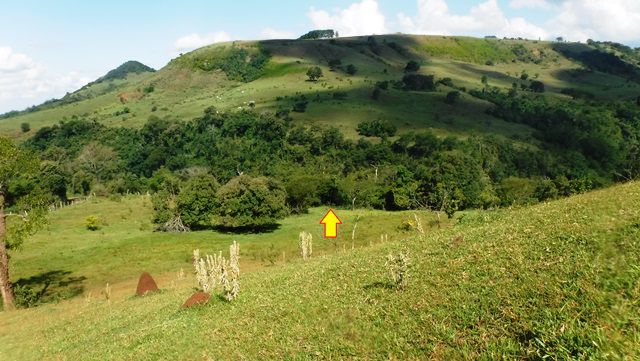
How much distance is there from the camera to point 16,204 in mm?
45844

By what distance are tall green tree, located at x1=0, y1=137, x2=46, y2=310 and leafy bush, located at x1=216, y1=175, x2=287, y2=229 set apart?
4120cm

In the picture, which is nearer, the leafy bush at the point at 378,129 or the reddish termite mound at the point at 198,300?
the reddish termite mound at the point at 198,300

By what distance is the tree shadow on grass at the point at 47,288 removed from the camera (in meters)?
48.2

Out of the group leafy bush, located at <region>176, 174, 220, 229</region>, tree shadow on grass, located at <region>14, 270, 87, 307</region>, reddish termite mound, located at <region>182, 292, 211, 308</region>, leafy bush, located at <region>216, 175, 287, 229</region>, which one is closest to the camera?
reddish termite mound, located at <region>182, 292, 211, 308</region>

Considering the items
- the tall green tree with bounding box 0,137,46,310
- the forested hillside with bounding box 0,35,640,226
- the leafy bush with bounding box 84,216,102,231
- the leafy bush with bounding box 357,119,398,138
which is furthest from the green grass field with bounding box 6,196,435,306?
the leafy bush with bounding box 357,119,398,138

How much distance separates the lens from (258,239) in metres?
79.9

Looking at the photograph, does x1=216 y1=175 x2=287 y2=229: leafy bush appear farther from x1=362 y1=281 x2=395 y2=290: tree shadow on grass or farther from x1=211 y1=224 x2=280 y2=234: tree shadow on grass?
x1=362 y1=281 x2=395 y2=290: tree shadow on grass

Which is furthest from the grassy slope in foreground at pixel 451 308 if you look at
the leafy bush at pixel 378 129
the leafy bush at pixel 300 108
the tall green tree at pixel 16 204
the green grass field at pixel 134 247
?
the leafy bush at pixel 300 108

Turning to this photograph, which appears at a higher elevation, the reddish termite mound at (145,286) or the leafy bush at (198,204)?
the reddish termite mound at (145,286)

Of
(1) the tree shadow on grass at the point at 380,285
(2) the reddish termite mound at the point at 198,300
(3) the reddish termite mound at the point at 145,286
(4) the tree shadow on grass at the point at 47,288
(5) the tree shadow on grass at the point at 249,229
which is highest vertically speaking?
(1) the tree shadow on grass at the point at 380,285

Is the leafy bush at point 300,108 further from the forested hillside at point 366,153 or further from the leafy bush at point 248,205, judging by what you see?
the leafy bush at point 248,205

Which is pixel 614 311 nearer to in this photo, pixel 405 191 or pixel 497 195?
pixel 405 191

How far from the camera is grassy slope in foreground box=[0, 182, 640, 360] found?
35.8 feet

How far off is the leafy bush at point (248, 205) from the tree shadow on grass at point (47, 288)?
29.4 m
